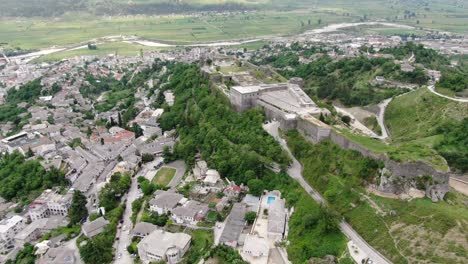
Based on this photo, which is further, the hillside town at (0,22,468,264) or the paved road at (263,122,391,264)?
the hillside town at (0,22,468,264)

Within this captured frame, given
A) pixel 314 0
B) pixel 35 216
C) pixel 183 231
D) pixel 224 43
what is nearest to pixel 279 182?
pixel 183 231

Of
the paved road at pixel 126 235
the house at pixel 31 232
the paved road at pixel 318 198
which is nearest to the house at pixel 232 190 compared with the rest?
the paved road at pixel 318 198

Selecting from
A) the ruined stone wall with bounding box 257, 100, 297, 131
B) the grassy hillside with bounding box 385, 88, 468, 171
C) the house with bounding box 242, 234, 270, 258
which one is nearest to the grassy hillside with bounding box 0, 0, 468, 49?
the ruined stone wall with bounding box 257, 100, 297, 131

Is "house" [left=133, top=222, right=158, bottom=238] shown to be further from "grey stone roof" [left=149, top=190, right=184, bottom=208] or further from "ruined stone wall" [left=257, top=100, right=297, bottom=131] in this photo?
"ruined stone wall" [left=257, top=100, right=297, bottom=131]

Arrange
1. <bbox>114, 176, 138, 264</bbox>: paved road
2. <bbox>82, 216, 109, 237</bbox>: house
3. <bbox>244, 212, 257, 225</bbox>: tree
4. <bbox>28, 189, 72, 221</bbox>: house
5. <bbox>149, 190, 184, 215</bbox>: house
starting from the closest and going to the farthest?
<bbox>114, 176, 138, 264</bbox>: paved road, <bbox>244, 212, 257, 225</bbox>: tree, <bbox>82, 216, 109, 237</bbox>: house, <bbox>149, 190, 184, 215</bbox>: house, <bbox>28, 189, 72, 221</bbox>: house

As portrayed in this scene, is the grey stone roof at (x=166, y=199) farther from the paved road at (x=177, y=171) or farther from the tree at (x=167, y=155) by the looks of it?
the tree at (x=167, y=155)

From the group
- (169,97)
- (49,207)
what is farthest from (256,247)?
(169,97)
